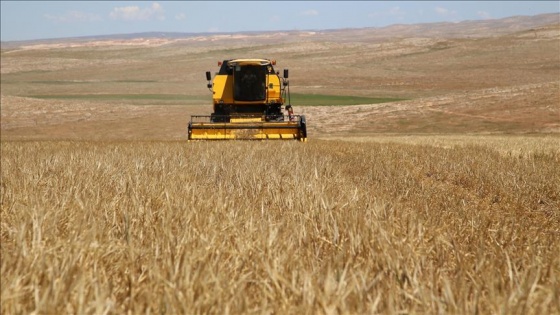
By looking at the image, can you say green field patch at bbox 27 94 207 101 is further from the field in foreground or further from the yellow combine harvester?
the field in foreground

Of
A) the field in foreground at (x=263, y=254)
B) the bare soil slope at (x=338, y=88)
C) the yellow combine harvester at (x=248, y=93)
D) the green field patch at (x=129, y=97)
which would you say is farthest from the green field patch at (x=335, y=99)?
the field in foreground at (x=263, y=254)

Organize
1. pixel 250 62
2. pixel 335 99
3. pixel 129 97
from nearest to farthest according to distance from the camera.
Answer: pixel 250 62 < pixel 335 99 < pixel 129 97

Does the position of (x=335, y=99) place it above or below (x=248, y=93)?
below

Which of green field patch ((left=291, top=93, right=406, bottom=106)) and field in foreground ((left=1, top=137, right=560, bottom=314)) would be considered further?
green field patch ((left=291, top=93, right=406, bottom=106))

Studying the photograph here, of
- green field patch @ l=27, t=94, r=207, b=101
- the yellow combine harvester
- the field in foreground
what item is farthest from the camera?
green field patch @ l=27, t=94, r=207, b=101

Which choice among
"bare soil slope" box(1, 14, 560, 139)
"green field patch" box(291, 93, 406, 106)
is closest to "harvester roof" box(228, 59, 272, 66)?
"bare soil slope" box(1, 14, 560, 139)

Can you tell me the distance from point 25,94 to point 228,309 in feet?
233

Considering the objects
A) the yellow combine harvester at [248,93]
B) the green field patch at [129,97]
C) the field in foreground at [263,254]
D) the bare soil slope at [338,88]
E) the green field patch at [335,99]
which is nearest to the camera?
the field in foreground at [263,254]

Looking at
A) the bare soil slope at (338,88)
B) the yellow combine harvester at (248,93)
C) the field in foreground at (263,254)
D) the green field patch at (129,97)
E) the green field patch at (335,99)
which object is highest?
the field in foreground at (263,254)

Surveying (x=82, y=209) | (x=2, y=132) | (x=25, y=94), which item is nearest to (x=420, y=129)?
(x=2, y=132)

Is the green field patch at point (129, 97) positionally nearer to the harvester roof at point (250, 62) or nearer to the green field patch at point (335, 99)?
the green field patch at point (335, 99)

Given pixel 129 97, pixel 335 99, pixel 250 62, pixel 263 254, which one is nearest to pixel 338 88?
pixel 335 99

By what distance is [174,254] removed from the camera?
8.94 feet

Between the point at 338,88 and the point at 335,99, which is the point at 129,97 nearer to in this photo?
the point at 335,99
